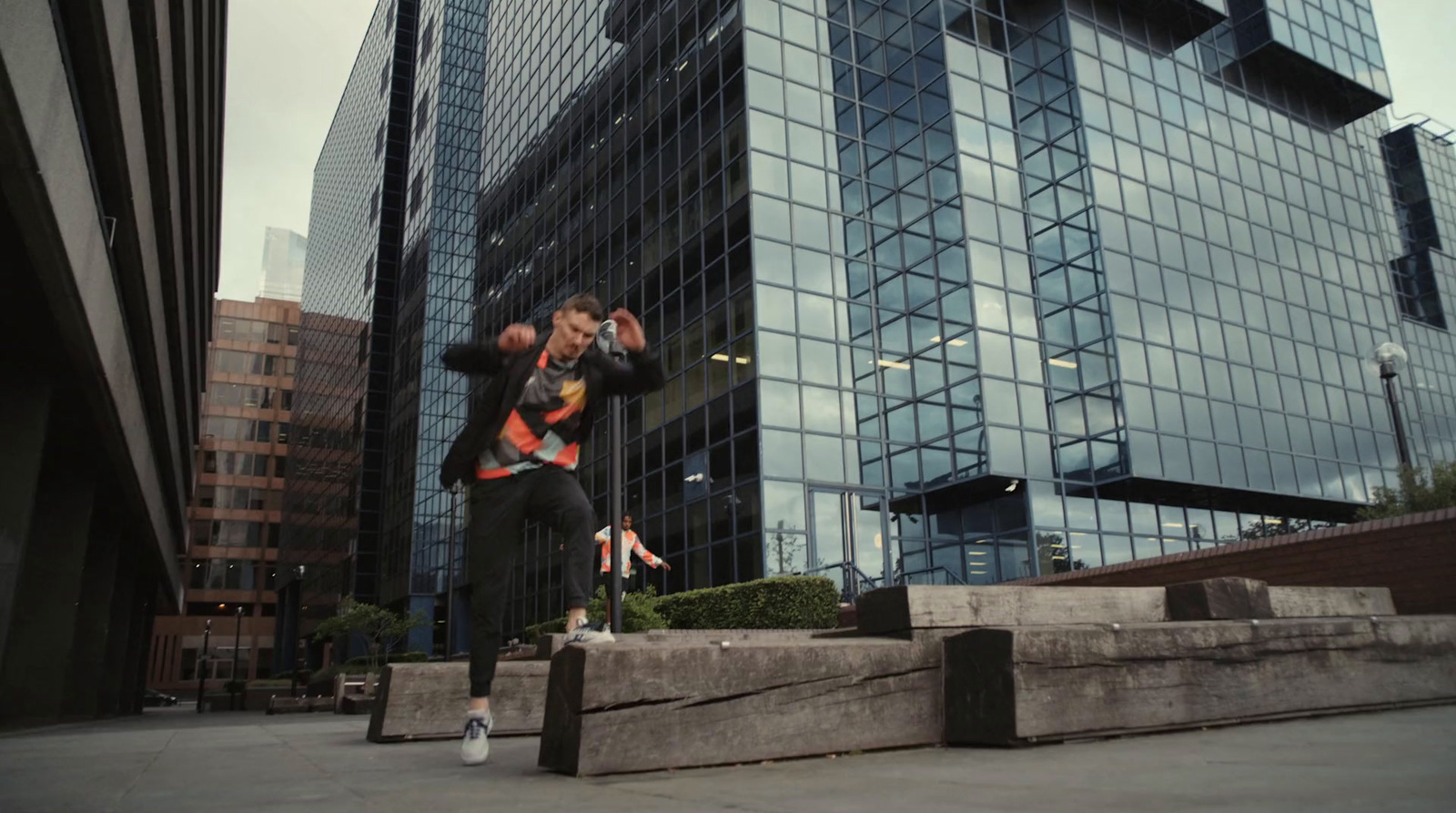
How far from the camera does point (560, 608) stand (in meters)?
32.8

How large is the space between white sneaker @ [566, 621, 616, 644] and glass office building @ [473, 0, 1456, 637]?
1887 cm

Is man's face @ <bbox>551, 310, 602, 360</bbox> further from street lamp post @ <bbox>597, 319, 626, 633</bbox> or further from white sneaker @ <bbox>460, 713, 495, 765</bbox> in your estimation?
street lamp post @ <bbox>597, 319, 626, 633</bbox>

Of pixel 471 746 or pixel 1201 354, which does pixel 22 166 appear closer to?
pixel 471 746

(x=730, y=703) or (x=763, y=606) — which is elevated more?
(x=763, y=606)

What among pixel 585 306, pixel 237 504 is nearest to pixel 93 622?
pixel 585 306

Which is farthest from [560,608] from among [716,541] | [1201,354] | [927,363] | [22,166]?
[22,166]

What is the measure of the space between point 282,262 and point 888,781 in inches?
5766

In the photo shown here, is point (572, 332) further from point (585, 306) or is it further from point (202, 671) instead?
point (202, 671)

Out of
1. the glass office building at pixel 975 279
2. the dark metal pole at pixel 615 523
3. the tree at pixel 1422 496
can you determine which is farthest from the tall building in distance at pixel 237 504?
the tree at pixel 1422 496

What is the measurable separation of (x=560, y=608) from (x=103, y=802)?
99.4ft

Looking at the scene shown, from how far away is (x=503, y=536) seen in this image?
444 centimetres

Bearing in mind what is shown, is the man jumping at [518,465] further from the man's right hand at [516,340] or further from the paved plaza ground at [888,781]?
the paved plaza ground at [888,781]

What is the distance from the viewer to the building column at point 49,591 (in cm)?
1686

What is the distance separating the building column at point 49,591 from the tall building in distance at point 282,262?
123 m
